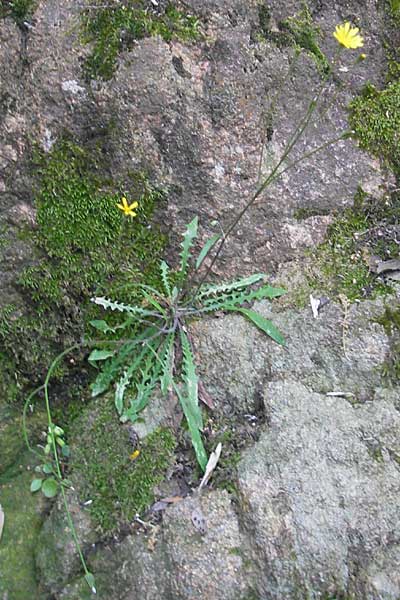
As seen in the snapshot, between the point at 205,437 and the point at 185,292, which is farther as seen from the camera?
the point at 185,292

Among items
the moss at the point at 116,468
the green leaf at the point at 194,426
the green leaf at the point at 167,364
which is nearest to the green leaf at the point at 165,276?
the green leaf at the point at 167,364

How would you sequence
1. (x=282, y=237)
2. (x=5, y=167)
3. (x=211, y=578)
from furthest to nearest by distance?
(x=282, y=237)
(x=5, y=167)
(x=211, y=578)

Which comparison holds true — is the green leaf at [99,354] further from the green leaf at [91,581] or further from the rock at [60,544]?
the green leaf at [91,581]

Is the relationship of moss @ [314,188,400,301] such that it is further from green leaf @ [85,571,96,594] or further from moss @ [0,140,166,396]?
green leaf @ [85,571,96,594]

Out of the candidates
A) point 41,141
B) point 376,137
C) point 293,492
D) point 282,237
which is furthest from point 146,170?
point 293,492

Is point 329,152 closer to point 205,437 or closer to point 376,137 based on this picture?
point 376,137

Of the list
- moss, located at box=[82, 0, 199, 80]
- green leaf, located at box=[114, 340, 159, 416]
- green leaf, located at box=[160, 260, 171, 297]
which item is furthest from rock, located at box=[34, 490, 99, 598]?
moss, located at box=[82, 0, 199, 80]
